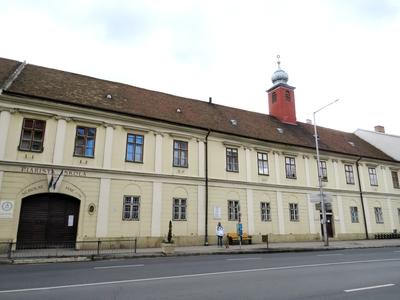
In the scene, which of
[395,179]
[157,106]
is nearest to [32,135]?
[157,106]

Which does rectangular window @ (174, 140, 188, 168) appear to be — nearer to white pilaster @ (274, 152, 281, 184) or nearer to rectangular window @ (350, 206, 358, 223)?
white pilaster @ (274, 152, 281, 184)

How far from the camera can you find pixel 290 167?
83.8ft

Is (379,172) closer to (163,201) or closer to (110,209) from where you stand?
(163,201)

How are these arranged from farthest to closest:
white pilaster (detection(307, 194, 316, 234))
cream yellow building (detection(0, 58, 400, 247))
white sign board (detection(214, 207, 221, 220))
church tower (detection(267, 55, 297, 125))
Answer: church tower (detection(267, 55, 297, 125)), white pilaster (detection(307, 194, 316, 234)), white sign board (detection(214, 207, 221, 220)), cream yellow building (detection(0, 58, 400, 247))

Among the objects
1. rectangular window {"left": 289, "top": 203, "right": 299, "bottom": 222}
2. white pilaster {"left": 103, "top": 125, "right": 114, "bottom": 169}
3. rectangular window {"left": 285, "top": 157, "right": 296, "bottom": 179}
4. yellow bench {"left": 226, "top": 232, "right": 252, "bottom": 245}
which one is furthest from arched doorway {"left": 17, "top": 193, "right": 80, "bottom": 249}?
rectangular window {"left": 285, "top": 157, "right": 296, "bottom": 179}

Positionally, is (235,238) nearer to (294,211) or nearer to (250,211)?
(250,211)

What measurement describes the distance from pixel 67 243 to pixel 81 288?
1093 cm

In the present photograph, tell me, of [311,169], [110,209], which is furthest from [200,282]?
[311,169]

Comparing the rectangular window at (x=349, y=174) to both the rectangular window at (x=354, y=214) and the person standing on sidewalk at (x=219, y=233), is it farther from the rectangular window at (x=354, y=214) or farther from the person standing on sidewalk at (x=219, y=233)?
the person standing on sidewalk at (x=219, y=233)

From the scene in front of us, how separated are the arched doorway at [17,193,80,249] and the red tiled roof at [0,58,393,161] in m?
5.81

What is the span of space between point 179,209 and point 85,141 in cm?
742

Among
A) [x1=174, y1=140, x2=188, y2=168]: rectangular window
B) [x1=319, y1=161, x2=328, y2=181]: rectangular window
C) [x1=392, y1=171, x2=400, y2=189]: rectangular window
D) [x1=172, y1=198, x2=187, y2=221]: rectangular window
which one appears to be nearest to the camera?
[x1=172, y1=198, x2=187, y2=221]: rectangular window

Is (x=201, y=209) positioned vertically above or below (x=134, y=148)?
below

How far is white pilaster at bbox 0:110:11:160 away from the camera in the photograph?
15.8 m
